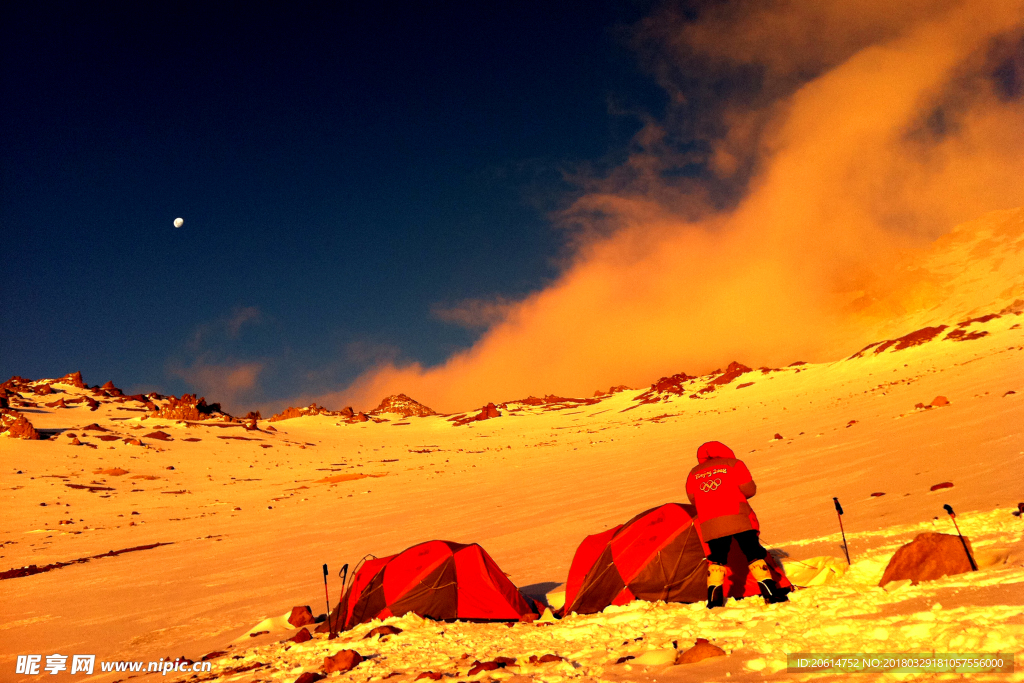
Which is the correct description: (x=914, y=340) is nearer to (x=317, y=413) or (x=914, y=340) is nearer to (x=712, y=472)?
(x=712, y=472)

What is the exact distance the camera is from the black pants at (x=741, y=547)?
5605mm

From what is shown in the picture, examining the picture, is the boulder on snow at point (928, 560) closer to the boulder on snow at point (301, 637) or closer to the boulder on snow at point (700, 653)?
the boulder on snow at point (700, 653)

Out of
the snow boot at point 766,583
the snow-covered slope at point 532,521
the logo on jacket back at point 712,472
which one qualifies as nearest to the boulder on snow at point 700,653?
the snow-covered slope at point 532,521

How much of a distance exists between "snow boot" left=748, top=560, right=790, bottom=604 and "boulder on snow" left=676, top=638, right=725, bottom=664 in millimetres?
1449

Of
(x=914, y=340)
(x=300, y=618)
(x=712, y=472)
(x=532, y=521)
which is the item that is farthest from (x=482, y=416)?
(x=712, y=472)

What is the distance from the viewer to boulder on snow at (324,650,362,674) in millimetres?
5254

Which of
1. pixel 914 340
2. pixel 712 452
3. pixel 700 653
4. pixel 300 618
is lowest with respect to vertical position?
pixel 700 653

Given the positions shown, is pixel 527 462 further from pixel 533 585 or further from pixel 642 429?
pixel 533 585

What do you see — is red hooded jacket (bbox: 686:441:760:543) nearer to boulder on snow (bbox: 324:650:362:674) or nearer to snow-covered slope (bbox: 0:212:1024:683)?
snow-covered slope (bbox: 0:212:1024:683)

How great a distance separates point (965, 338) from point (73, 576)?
147 feet

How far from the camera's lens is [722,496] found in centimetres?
586

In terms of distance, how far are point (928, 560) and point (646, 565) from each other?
9.18 ft

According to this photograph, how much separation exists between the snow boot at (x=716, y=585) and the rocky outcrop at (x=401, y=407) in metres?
93.4

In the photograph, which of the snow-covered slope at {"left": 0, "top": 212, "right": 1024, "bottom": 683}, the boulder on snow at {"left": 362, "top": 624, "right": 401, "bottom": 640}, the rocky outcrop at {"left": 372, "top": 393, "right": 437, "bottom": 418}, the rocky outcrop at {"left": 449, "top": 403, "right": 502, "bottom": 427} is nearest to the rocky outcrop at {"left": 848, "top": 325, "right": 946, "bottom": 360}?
the snow-covered slope at {"left": 0, "top": 212, "right": 1024, "bottom": 683}
